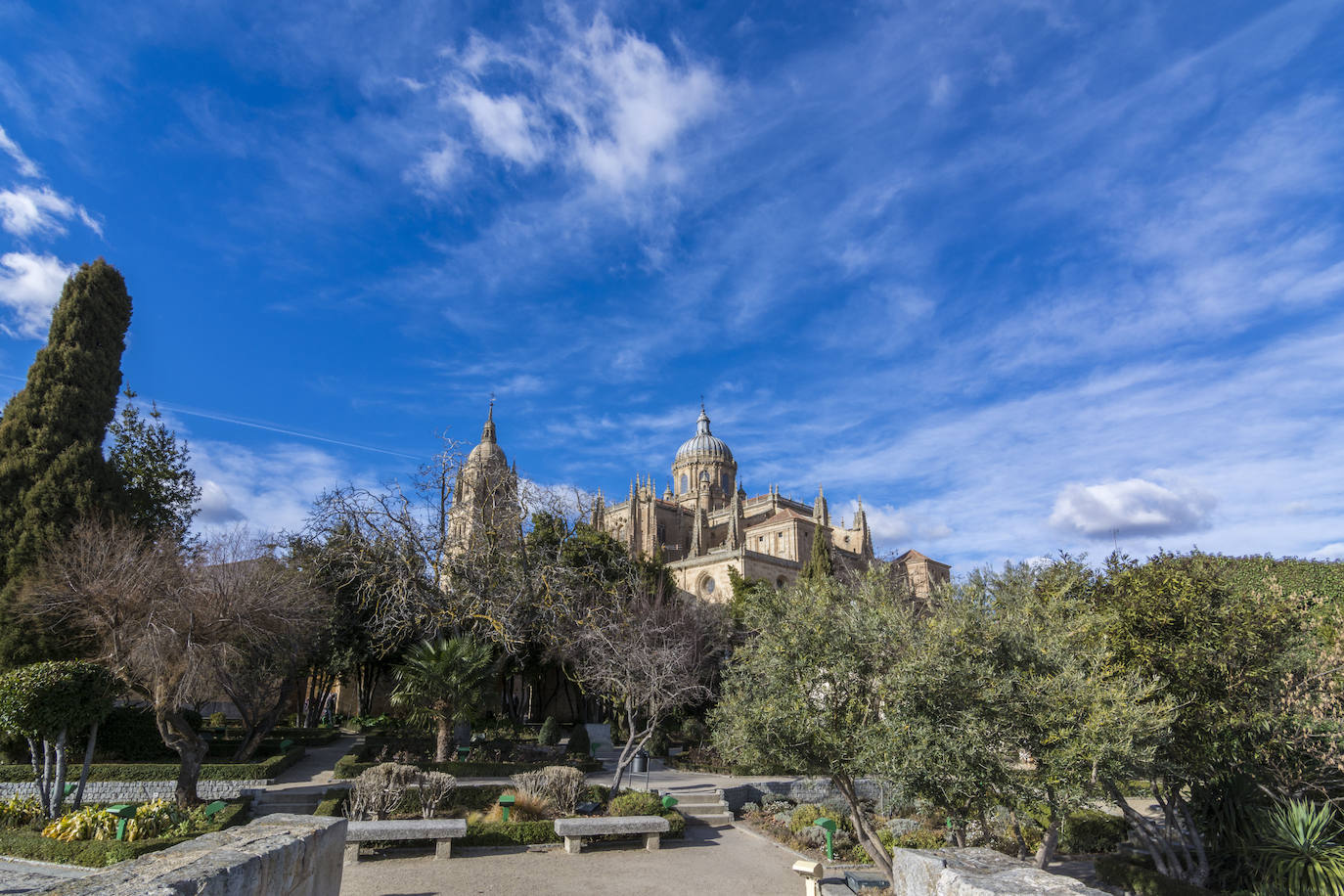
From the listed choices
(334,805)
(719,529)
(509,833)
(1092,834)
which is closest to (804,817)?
(1092,834)

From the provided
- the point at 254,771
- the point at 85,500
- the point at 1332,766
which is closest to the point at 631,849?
the point at 254,771

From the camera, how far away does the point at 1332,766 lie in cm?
972

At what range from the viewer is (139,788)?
601 inches

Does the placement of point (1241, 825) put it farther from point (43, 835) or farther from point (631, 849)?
point (43, 835)

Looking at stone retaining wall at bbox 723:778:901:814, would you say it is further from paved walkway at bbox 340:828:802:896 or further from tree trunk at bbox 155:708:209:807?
tree trunk at bbox 155:708:209:807

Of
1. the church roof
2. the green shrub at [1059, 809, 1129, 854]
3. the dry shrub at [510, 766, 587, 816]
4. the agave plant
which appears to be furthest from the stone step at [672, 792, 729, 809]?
the church roof

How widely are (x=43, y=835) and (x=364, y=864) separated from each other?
4341 millimetres

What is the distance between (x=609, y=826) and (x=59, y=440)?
18.1m

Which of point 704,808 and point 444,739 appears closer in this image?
point 704,808

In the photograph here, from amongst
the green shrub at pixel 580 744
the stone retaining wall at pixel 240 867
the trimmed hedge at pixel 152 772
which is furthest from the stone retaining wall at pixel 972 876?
the green shrub at pixel 580 744

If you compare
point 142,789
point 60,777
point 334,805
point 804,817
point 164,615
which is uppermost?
point 164,615

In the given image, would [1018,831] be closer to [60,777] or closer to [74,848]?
[74,848]

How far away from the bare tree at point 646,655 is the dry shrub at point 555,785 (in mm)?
947

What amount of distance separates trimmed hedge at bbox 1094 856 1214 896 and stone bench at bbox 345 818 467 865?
10013 millimetres
